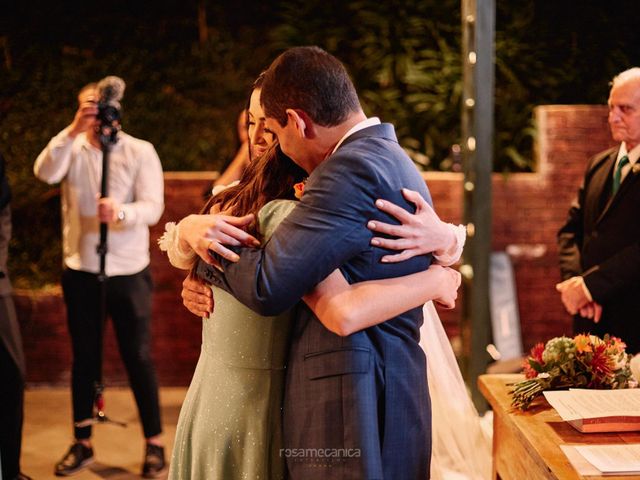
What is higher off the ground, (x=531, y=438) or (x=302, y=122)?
(x=302, y=122)

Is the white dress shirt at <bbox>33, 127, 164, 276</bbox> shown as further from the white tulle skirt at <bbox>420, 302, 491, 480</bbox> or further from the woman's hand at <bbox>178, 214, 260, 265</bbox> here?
the woman's hand at <bbox>178, 214, 260, 265</bbox>

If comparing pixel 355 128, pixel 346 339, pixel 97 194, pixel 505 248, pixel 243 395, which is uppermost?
pixel 355 128

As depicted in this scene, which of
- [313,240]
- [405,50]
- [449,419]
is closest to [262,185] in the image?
[313,240]

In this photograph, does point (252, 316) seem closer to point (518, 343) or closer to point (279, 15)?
point (518, 343)

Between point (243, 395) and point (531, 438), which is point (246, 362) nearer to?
point (243, 395)

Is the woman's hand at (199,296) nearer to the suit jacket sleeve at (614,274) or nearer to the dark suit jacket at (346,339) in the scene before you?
the dark suit jacket at (346,339)

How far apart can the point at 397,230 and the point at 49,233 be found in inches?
163

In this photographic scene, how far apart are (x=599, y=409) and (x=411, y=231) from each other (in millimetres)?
642

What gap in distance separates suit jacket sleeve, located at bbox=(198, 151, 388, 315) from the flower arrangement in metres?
0.78

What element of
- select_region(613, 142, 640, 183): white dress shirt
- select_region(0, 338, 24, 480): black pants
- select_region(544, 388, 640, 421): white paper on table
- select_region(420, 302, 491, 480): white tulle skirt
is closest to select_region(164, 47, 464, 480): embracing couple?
select_region(544, 388, 640, 421): white paper on table

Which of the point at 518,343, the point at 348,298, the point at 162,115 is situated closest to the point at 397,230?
the point at 348,298

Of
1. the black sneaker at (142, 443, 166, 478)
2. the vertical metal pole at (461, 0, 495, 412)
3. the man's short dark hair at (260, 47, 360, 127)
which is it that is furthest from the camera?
the vertical metal pole at (461, 0, 495, 412)

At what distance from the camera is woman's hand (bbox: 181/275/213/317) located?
2.03 metres

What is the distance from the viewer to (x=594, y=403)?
2.09m
